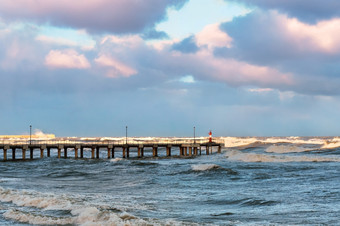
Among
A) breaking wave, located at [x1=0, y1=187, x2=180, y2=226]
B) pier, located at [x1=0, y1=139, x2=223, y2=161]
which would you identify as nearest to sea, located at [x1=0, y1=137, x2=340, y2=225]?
breaking wave, located at [x1=0, y1=187, x2=180, y2=226]

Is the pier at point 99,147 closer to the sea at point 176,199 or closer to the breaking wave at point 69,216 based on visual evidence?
the sea at point 176,199

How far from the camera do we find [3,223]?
60.2 ft

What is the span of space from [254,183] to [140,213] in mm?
15065

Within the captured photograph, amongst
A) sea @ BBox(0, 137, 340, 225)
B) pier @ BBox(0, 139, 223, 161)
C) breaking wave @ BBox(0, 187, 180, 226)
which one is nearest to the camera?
breaking wave @ BBox(0, 187, 180, 226)

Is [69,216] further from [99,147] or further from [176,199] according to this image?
[99,147]

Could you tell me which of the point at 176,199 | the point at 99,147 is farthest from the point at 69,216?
the point at 99,147

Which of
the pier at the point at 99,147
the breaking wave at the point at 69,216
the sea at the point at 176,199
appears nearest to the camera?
the breaking wave at the point at 69,216

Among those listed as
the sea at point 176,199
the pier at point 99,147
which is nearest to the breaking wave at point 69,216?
the sea at point 176,199

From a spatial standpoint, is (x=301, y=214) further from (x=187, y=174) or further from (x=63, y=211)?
(x=187, y=174)

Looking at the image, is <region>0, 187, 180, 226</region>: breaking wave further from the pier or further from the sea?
the pier

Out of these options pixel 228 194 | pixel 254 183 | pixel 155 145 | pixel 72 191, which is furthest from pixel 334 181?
pixel 155 145

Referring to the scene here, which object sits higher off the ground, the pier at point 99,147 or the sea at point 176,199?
the pier at point 99,147

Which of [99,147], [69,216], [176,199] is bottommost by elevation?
[176,199]

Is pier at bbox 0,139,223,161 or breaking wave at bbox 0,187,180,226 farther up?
pier at bbox 0,139,223,161
